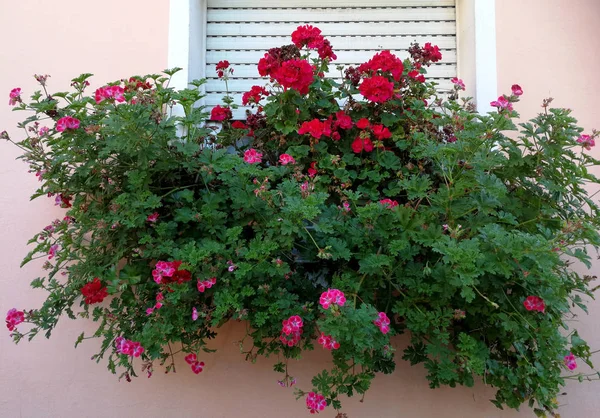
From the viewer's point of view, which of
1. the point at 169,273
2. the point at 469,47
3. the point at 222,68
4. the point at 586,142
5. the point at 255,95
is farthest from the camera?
the point at 469,47

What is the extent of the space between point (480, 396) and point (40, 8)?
3.01 metres

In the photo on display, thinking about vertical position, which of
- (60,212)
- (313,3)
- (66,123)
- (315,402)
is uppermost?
(313,3)

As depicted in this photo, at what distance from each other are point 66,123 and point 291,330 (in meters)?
1.21

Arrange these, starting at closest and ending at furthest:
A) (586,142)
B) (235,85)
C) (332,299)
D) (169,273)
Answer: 1. (332,299)
2. (169,273)
3. (586,142)
4. (235,85)

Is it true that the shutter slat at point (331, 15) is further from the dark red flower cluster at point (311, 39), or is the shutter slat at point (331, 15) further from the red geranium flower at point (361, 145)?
the red geranium flower at point (361, 145)

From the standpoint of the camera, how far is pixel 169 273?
78.8 inches

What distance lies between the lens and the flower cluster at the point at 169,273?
2.00 metres

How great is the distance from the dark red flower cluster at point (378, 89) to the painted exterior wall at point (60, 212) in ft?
2.47

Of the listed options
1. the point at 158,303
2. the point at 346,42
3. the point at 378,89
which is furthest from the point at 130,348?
the point at 346,42

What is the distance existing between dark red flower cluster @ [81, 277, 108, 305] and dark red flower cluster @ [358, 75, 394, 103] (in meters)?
1.45

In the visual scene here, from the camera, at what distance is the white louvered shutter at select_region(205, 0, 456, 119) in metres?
3.02

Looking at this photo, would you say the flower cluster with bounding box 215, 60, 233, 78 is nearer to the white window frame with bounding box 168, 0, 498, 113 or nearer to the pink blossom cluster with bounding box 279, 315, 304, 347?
the white window frame with bounding box 168, 0, 498, 113

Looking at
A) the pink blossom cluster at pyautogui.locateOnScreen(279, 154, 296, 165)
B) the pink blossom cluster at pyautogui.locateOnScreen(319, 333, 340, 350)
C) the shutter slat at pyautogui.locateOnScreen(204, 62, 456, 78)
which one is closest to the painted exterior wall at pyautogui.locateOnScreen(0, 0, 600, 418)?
the shutter slat at pyautogui.locateOnScreen(204, 62, 456, 78)

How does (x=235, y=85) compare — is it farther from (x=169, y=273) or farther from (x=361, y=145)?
(x=169, y=273)
